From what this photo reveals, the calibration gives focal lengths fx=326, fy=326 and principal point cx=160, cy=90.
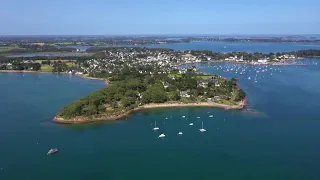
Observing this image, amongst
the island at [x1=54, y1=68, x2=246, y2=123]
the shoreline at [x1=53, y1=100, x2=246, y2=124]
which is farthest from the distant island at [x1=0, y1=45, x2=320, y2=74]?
the shoreline at [x1=53, y1=100, x2=246, y2=124]

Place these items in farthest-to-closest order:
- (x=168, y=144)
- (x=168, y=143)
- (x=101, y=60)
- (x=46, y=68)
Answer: (x=101, y=60) < (x=46, y=68) < (x=168, y=143) < (x=168, y=144)

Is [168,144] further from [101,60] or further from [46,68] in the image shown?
[101,60]

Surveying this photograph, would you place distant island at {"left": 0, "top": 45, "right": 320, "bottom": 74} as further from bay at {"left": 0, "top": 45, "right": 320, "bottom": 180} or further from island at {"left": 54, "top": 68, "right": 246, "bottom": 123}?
bay at {"left": 0, "top": 45, "right": 320, "bottom": 180}

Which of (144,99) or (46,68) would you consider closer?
(144,99)

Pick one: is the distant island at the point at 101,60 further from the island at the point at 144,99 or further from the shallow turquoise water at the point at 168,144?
the shallow turquoise water at the point at 168,144

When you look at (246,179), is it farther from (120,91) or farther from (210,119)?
(120,91)

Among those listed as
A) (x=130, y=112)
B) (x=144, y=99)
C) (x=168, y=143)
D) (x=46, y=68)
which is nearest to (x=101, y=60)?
(x=46, y=68)

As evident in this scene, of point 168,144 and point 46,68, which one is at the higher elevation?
point 46,68
